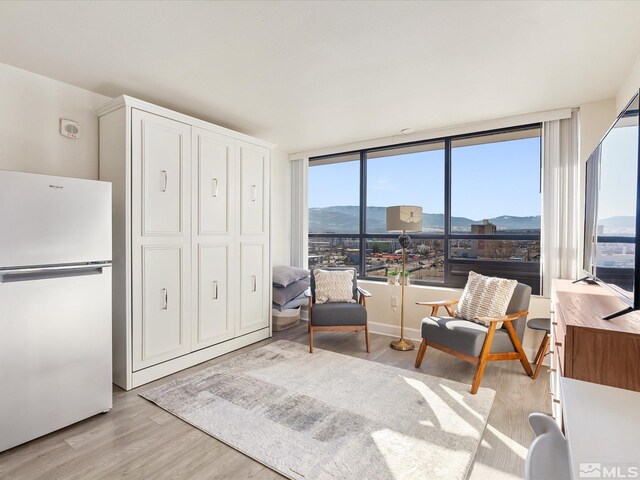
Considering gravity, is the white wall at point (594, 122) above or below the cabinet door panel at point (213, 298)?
above

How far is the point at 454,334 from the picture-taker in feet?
9.60

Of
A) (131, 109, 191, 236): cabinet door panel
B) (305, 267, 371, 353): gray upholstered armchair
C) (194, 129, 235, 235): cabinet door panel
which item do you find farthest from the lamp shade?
(131, 109, 191, 236): cabinet door panel

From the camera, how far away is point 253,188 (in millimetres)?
3908

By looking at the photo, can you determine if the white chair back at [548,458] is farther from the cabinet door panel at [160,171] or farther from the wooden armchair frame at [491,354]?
the cabinet door panel at [160,171]

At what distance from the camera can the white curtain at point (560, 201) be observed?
324cm

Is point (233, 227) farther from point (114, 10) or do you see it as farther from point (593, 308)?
point (593, 308)

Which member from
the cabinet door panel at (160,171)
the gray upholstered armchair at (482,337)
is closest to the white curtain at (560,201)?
the gray upholstered armchair at (482,337)

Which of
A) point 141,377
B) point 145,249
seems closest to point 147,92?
point 145,249

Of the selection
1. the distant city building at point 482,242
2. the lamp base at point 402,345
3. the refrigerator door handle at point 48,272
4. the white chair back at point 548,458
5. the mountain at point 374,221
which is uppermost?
the mountain at point 374,221

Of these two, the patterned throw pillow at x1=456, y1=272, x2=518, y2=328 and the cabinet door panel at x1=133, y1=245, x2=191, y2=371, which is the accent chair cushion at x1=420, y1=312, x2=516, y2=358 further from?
the cabinet door panel at x1=133, y1=245, x2=191, y2=371

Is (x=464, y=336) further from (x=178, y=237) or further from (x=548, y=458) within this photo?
(x=178, y=237)

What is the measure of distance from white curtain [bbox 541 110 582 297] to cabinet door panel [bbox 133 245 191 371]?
139 inches

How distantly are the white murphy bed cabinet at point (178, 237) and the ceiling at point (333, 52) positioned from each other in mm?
404

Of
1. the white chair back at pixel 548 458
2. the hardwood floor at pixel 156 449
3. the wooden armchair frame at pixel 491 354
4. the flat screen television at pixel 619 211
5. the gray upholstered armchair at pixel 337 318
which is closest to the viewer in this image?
the white chair back at pixel 548 458
